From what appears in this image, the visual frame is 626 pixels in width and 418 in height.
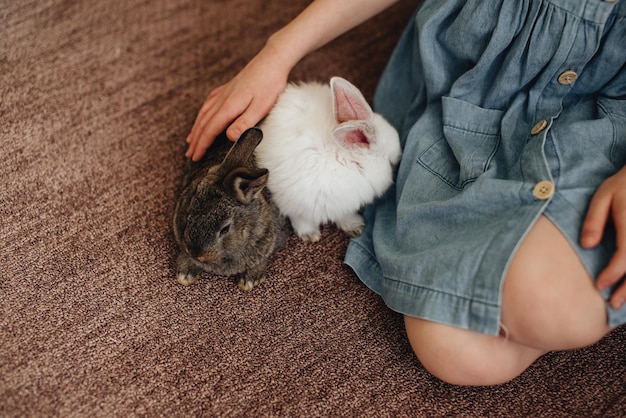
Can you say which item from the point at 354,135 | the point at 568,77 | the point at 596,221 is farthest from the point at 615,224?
the point at 354,135

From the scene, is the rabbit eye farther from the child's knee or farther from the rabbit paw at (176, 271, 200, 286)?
the child's knee

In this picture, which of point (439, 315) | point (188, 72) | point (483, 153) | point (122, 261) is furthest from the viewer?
point (188, 72)

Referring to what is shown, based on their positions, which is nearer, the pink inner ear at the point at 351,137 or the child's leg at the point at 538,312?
the child's leg at the point at 538,312

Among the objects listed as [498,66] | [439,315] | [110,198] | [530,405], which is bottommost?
[530,405]

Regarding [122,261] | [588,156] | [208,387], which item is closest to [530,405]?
[588,156]

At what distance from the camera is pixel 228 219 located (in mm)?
945

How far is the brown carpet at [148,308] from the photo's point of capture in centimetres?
94

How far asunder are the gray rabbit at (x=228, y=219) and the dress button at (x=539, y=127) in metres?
0.46

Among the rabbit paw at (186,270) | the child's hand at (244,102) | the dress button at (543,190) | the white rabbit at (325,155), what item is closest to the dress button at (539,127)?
the dress button at (543,190)

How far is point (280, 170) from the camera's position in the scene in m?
1.05

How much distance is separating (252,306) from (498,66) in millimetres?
638

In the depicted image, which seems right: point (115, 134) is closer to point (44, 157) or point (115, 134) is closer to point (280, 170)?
point (44, 157)

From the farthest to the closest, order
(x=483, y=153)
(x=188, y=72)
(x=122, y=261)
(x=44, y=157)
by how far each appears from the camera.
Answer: (x=188, y=72)
(x=44, y=157)
(x=122, y=261)
(x=483, y=153)

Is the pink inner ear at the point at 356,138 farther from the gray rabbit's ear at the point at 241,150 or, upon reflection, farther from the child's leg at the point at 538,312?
the child's leg at the point at 538,312
